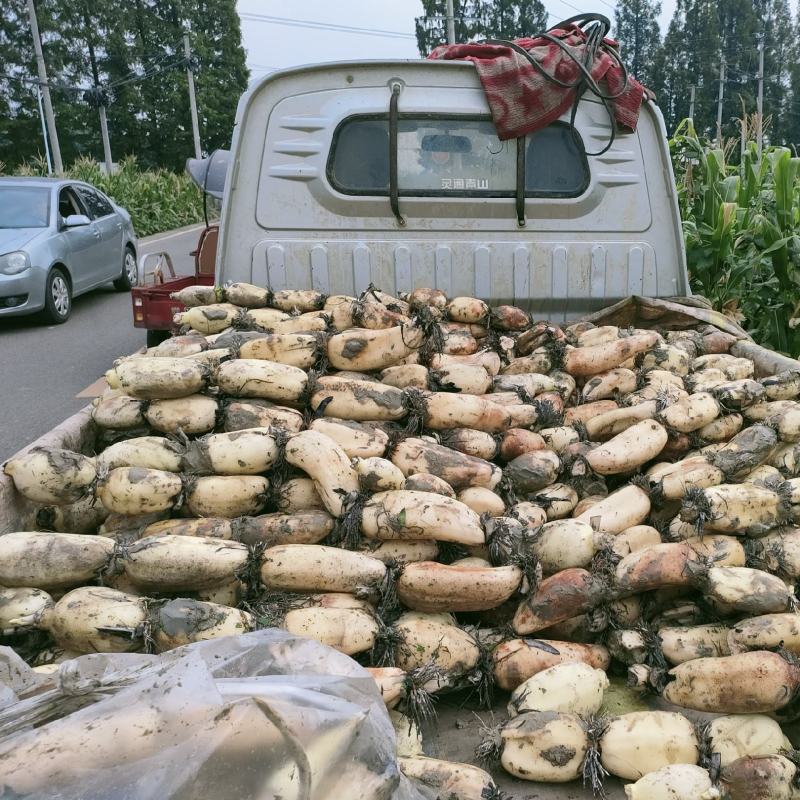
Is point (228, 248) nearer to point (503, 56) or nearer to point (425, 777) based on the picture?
point (503, 56)

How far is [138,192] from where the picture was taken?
23422 mm

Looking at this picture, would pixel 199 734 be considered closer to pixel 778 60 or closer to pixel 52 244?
pixel 52 244

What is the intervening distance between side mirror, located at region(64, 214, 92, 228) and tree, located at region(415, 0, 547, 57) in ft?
169

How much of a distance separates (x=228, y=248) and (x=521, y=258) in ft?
4.86

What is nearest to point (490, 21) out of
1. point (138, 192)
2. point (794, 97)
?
point (794, 97)

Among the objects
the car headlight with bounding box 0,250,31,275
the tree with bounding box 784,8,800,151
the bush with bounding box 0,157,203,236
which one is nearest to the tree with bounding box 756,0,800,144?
the tree with bounding box 784,8,800,151

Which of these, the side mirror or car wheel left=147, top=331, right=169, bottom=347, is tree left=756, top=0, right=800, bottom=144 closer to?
the side mirror

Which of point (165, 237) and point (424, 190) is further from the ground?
point (424, 190)

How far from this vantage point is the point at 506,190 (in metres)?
4.04

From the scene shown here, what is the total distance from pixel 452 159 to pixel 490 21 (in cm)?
6303

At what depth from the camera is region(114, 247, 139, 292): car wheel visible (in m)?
12.6

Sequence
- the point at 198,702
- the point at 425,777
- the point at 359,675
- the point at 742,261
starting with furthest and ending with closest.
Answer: the point at 742,261 < the point at 425,777 < the point at 359,675 < the point at 198,702

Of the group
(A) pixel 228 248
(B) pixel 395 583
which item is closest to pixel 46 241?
(A) pixel 228 248

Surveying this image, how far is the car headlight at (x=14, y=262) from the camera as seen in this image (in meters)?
9.45
